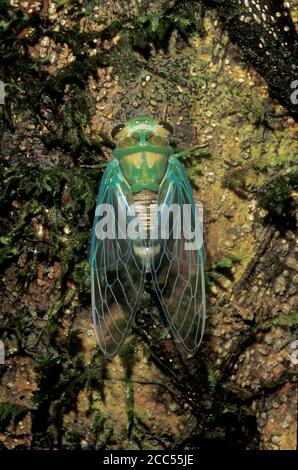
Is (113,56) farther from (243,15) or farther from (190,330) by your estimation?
(190,330)

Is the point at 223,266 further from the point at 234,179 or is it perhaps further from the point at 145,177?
the point at 145,177

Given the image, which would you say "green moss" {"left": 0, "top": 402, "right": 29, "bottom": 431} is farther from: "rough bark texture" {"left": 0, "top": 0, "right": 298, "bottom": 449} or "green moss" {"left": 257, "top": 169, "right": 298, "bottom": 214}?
"green moss" {"left": 257, "top": 169, "right": 298, "bottom": 214}

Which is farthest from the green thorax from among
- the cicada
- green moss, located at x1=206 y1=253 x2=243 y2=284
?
green moss, located at x1=206 y1=253 x2=243 y2=284

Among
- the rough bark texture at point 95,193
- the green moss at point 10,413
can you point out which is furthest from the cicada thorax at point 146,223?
the green moss at point 10,413

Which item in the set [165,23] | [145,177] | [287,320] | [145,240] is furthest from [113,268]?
[165,23]

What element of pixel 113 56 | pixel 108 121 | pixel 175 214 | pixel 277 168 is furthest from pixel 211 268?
pixel 113 56

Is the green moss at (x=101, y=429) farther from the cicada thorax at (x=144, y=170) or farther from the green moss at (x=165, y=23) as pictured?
the green moss at (x=165, y=23)
